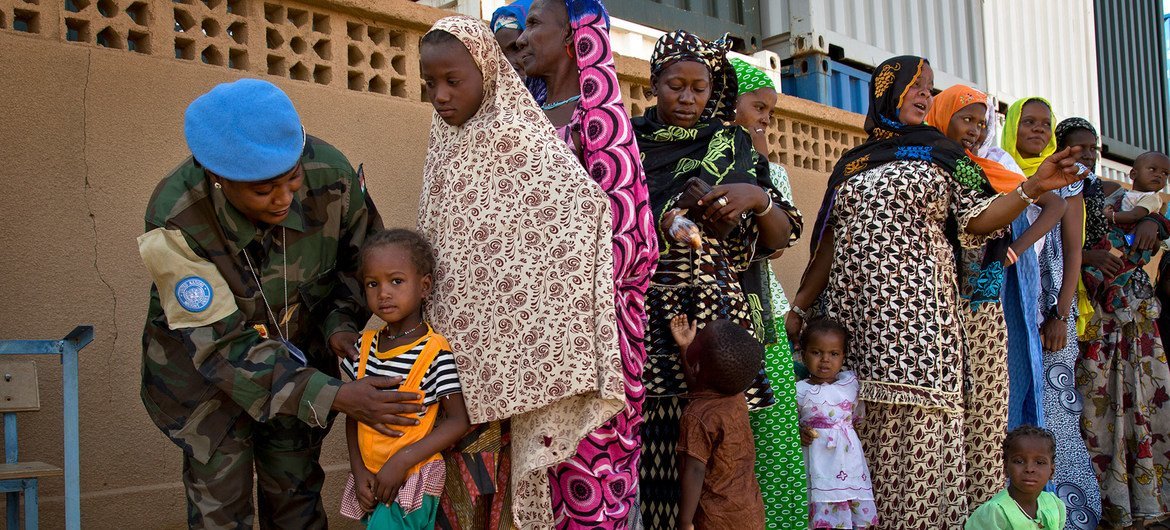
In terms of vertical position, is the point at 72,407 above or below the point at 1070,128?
below

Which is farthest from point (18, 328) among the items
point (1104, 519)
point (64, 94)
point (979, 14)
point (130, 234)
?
point (979, 14)

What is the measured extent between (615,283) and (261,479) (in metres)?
1.12

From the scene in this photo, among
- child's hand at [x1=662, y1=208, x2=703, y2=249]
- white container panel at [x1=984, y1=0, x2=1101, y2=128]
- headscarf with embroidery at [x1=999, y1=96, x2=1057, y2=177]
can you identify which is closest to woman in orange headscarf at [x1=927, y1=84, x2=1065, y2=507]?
headscarf with embroidery at [x1=999, y1=96, x2=1057, y2=177]

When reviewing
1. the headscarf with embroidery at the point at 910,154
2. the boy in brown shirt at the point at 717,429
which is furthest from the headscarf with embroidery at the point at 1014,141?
the boy in brown shirt at the point at 717,429

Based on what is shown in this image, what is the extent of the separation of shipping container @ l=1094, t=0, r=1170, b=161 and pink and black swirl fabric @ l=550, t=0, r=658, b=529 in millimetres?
10066

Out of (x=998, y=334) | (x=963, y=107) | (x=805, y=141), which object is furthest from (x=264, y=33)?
(x=805, y=141)

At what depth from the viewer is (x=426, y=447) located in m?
2.76

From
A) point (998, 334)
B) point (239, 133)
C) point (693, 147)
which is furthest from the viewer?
point (998, 334)

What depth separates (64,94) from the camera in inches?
139

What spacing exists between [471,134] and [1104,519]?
4.39 m

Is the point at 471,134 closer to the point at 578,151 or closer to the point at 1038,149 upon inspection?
the point at 578,151

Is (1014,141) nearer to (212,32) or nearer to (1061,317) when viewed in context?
(1061,317)

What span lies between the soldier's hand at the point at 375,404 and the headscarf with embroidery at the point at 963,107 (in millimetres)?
2889

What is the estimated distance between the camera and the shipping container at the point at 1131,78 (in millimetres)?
11945
